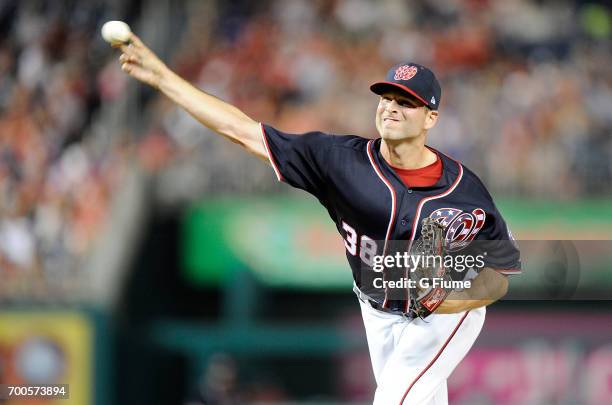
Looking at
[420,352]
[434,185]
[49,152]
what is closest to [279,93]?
[49,152]

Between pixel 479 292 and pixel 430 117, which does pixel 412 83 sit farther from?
pixel 479 292

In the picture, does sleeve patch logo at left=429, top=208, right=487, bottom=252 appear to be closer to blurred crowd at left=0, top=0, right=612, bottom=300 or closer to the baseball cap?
the baseball cap

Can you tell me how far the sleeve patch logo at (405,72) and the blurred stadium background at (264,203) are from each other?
6.15 meters

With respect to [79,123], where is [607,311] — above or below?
below

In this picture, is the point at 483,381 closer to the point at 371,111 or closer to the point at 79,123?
the point at 371,111

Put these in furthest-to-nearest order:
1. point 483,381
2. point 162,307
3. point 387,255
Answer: point 162,307, point 483,381, point 387,255

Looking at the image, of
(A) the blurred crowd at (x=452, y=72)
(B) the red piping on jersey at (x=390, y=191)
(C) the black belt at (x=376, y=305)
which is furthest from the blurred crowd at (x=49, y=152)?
(B) the red piping on jersey at (x=390, y=191)

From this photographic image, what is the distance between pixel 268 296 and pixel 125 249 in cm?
190

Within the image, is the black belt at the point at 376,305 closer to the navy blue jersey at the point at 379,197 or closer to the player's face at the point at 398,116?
the navy blue jersey at the point at 379,197

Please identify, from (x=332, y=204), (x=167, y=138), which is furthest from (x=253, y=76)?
(x=332, y=204)

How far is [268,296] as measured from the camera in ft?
42.6

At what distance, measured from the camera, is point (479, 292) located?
496 cm

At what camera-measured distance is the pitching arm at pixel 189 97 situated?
4.62 metres

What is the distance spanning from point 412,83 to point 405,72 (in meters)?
→ 0.07
